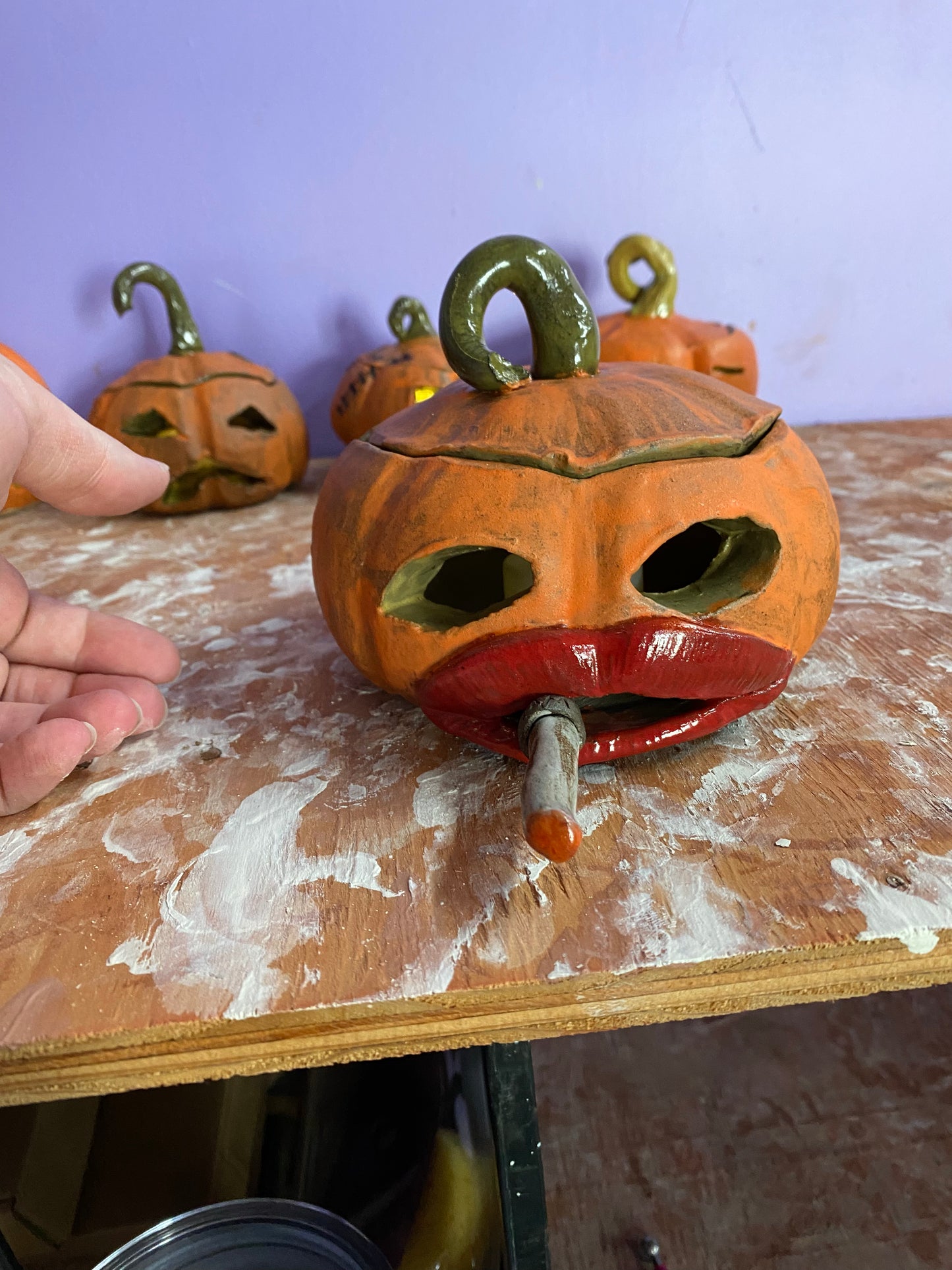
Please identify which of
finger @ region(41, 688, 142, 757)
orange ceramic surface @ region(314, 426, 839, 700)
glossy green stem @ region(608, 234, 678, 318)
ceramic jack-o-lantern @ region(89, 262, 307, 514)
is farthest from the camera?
glossy green stem @ region(608, 234, 678, 318)

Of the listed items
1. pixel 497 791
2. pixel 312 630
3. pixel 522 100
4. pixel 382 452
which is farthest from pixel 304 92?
pixel 497 791

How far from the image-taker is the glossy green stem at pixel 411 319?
5.17ft

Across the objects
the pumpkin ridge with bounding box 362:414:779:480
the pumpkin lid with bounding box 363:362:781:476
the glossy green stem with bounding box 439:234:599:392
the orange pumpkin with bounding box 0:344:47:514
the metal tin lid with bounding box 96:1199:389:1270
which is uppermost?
the glossy green stem with bounding box 439:234:599:392

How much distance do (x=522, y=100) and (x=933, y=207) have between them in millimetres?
811

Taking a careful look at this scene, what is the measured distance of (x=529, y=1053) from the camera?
54 cm

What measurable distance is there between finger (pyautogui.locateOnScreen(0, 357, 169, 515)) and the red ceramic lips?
33cm

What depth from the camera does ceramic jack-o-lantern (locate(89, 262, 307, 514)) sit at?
1415mm

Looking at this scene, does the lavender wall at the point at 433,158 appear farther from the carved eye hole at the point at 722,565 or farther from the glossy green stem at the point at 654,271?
the carved eye hole at the point at 722,565

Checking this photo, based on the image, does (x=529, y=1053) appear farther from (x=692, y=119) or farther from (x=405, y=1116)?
(x=692, y=119)

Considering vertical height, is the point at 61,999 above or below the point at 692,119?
below

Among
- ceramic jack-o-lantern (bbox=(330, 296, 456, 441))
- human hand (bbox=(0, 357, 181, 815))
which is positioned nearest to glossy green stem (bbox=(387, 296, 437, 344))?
ceramic jack-o-lantern (bbox=(330, 296, 456, 441))

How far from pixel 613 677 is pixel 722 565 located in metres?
0.13

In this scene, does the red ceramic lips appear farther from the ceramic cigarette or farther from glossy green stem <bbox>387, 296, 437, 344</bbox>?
glossy green stem <bbox>387, 296, 437, 344</bbox>

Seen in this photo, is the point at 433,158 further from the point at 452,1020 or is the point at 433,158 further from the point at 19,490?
the point at 452,1020
